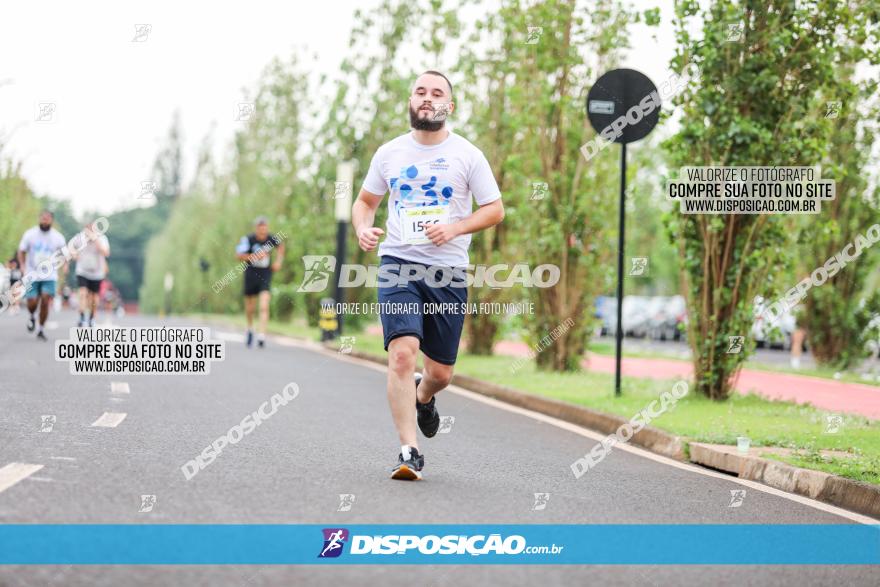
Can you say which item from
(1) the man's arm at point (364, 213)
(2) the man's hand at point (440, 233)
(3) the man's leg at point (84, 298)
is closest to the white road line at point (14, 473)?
(1) the man's arm at point (364, 213)

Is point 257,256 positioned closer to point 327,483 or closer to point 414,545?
point 327,483

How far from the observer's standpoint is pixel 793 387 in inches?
641

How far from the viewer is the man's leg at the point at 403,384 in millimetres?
6664

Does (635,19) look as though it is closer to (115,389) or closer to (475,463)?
(115,389)

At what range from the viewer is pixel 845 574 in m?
5.00

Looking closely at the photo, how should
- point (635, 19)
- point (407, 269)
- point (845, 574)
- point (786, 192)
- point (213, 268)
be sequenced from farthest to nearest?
point (213, 268) → point (635, 19) → point (786, 192) → point (407, 269) → point (845, 574)

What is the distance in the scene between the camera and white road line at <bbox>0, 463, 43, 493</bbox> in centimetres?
564

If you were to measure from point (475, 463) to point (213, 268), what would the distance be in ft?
163

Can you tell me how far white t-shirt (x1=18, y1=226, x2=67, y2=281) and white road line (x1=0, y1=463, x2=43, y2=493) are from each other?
11.9 metres

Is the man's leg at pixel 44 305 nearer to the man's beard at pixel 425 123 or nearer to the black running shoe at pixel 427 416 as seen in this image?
the black running shoe at pixel 427 416

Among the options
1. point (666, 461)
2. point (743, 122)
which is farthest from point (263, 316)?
point (666, 461)

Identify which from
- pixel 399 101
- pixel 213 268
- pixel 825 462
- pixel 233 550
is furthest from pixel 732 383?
pixel 213 268

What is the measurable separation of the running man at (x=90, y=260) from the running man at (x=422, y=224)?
1278 cm

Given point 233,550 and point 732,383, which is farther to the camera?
point 732,383
